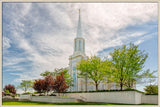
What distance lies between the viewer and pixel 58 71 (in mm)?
33156

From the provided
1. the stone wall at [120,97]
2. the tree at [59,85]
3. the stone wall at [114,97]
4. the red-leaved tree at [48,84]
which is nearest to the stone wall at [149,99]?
the stone wall at [120,97]

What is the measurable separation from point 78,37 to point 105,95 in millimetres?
22020

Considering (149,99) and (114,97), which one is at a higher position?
(114,97)

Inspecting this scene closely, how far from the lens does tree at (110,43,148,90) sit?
63.8 ft

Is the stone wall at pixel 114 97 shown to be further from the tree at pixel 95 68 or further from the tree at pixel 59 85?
the tree at pixel 59 85

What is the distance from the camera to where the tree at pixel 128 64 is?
1944 centimetres

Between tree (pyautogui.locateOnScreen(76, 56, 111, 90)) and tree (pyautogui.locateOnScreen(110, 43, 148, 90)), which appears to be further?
tree (pyautogui.locateOnScreen(76, 56, 111, 90))

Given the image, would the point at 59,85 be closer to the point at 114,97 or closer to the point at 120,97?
the point at 114,97

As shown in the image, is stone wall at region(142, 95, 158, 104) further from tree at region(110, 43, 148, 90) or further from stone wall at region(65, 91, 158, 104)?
tree at region(110, 43, 148, 90)

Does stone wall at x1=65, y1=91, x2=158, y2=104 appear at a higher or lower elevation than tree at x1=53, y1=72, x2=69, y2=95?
lower

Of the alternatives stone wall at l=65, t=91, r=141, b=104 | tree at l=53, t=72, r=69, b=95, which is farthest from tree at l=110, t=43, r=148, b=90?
tree at l=53, t=72, r=69, b=95

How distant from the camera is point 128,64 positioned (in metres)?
19.5

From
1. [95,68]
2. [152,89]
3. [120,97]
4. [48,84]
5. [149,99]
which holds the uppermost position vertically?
[95,68]

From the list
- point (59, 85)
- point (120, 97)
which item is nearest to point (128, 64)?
point (120, 97)
